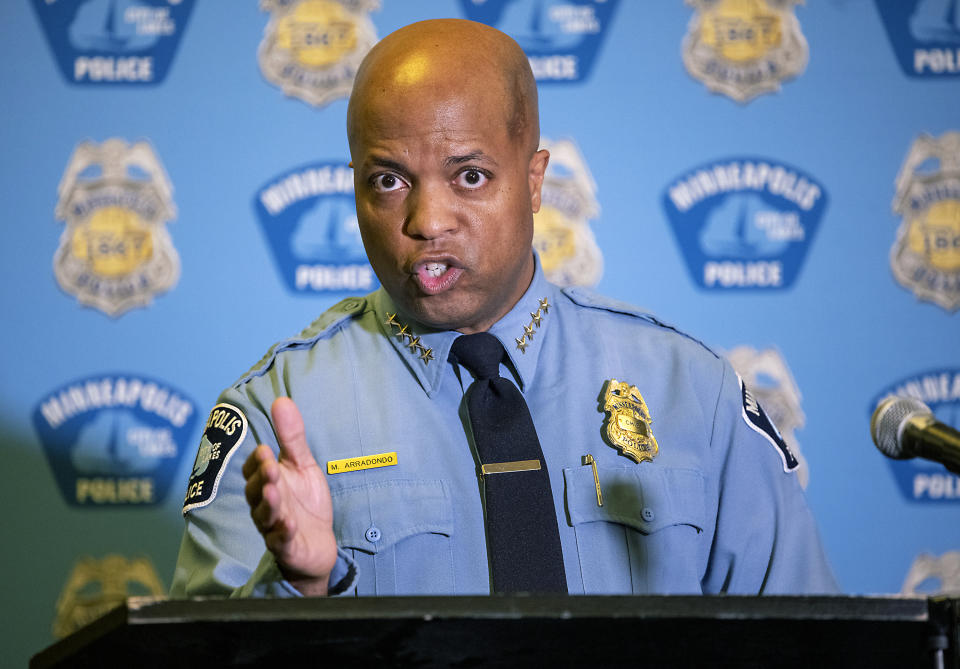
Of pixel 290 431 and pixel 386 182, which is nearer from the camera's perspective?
pixel 290 431

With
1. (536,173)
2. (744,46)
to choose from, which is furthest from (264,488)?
(744,46)

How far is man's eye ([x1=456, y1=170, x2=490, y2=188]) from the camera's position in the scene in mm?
1408

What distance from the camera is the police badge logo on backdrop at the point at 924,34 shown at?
2262mm

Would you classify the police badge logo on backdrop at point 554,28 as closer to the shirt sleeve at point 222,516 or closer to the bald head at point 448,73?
the bald head at point 448,73

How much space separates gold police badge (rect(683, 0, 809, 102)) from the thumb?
4.90 feet

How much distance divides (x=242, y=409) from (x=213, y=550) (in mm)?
201

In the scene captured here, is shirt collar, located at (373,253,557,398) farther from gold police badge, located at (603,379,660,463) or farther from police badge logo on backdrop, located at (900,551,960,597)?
police badge logo on backdrop, located at (900,551,960,597)

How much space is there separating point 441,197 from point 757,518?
0.59 meters

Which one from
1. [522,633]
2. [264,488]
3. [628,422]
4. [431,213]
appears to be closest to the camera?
[522,633]

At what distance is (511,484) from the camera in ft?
4.54

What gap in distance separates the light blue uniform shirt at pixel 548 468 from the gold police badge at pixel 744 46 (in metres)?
0.90

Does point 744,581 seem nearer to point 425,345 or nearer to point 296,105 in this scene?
point 425,345

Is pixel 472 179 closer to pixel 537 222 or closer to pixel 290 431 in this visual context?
pixel 290 431

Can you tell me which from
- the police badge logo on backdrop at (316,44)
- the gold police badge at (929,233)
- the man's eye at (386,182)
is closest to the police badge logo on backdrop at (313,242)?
the police badge logo on backdrop at (316,44)
